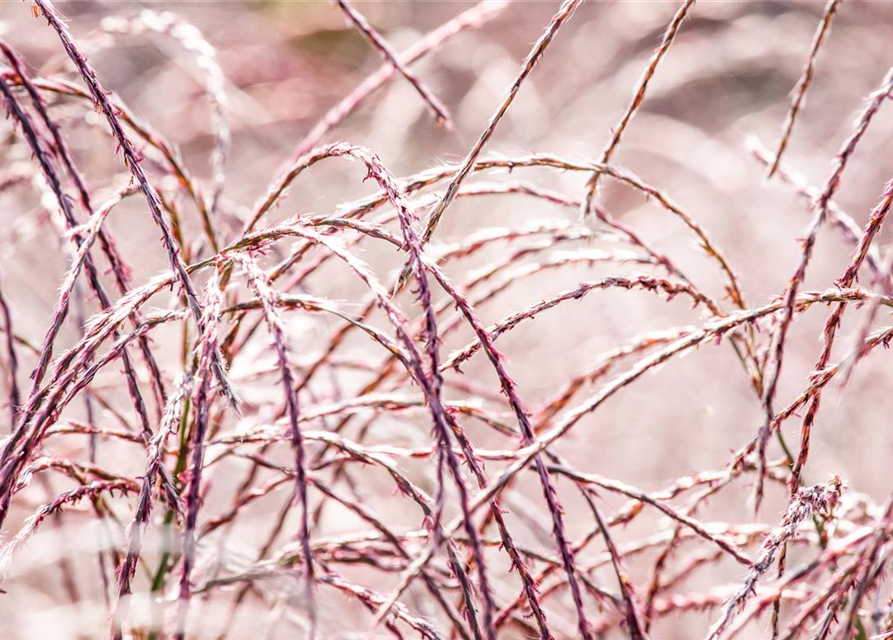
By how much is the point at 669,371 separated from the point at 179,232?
3091mm

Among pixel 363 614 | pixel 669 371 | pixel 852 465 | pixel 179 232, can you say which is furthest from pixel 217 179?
pixel 669 371

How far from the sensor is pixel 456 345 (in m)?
3.81

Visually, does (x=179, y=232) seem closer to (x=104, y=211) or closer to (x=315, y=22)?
(x=104, y=211)

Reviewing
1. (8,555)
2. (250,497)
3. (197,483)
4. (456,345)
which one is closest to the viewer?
(197,483)

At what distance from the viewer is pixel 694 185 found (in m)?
4.40

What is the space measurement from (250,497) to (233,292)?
284 millimetres

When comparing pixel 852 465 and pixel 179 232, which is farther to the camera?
pixel 852 465

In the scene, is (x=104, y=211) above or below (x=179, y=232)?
below

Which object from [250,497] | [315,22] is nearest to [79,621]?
[250,497]

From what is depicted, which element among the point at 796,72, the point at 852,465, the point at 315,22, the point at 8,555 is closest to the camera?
the point at 8,555

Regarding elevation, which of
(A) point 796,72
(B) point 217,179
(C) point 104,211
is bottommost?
(C) point 104,211

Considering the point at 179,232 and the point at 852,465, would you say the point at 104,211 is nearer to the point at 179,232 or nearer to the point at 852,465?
the point at 179,232

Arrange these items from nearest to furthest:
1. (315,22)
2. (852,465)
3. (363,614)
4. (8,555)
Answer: (8,555) < (363,614) < (852,465) < (315,22)

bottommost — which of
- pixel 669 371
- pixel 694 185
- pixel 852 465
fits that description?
pixel 852 465
